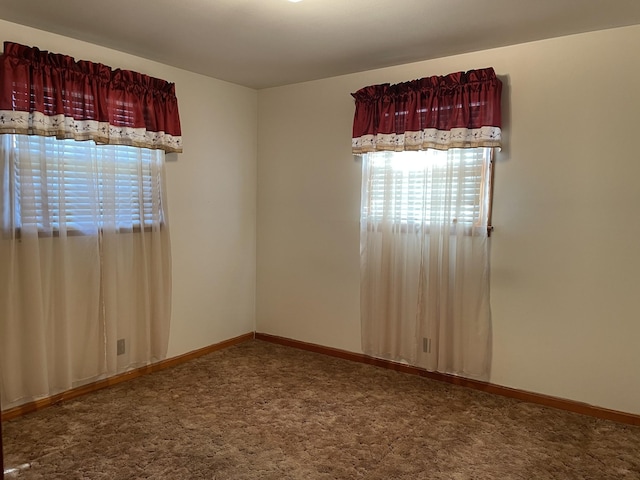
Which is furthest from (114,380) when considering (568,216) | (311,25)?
(568,216)

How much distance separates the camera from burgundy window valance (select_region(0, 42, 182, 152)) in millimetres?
2748

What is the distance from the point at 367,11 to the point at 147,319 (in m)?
2.72

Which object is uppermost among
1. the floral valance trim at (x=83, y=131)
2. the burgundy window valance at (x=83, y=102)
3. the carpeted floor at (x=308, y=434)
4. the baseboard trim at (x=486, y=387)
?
the burgundy window valance at (x=83, y=102)

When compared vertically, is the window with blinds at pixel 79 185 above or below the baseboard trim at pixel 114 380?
above

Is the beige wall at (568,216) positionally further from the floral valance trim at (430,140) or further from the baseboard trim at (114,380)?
the baseboard trim at (114,380)

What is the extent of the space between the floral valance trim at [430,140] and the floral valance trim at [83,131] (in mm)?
1525

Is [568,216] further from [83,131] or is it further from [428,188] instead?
[83,131]

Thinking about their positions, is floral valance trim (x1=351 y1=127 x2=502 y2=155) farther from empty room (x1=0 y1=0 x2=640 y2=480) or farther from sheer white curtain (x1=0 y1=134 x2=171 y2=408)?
sheer white curtain (x1=0 y1=134 x2=171 y2=408)

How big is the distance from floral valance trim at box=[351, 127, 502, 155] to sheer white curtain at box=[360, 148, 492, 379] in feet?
0.29

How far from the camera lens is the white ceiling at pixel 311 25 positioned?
2592mm

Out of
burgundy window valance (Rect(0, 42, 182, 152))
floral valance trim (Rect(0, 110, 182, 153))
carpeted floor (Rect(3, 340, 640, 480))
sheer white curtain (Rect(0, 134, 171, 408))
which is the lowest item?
carpeted floor (Rect(3, 340, 640, 480))

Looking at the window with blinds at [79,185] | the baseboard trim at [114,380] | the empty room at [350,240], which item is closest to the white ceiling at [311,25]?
the empty room at [350,240]

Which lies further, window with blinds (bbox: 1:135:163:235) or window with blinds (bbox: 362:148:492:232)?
window with blinds (bbox: 362:148:492:232)

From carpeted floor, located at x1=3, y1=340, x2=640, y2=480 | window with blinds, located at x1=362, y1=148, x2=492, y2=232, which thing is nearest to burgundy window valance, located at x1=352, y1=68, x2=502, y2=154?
window with blinds, located at x1=362, y1=148, x2=492, y2=232
